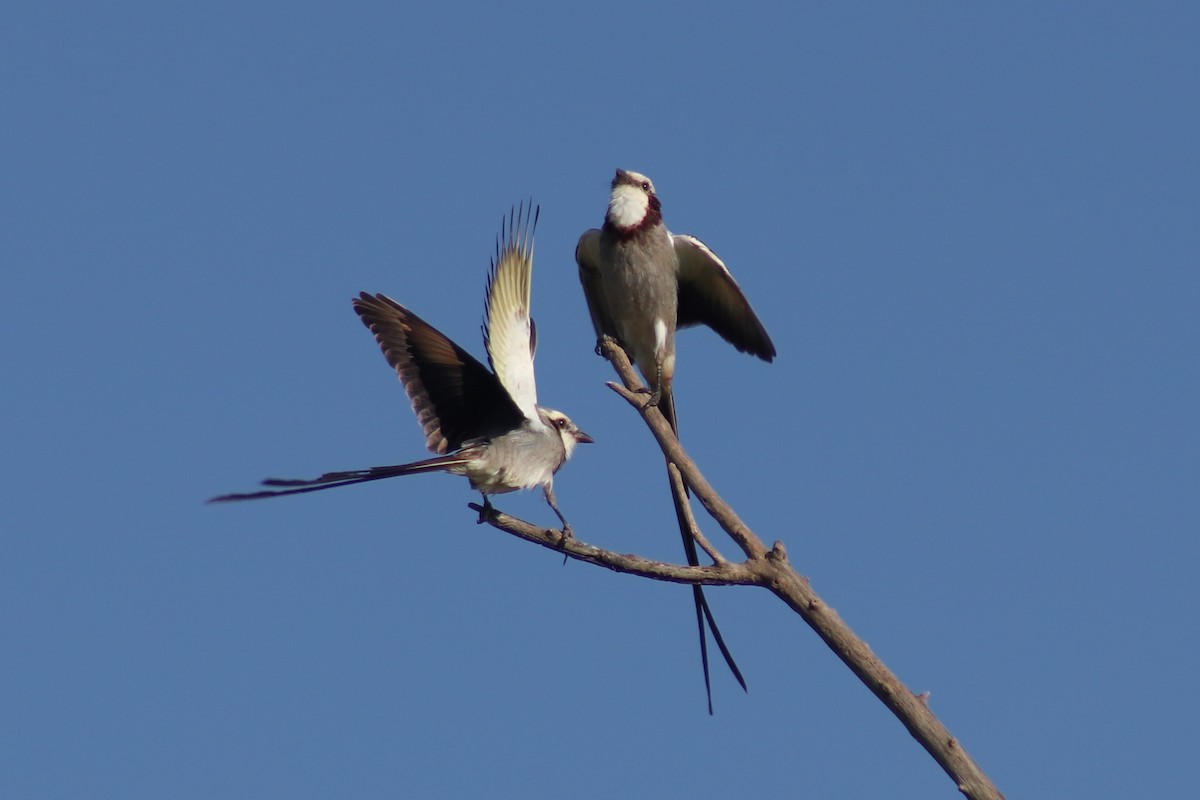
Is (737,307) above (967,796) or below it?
above

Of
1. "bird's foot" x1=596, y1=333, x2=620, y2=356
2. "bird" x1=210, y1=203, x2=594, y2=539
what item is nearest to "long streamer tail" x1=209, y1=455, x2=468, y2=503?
"bird" x1=210, y1=203, x2=594, y2=539

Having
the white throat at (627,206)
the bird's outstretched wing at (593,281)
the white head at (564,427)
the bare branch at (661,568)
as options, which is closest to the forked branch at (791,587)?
the bare branch at (661,568)

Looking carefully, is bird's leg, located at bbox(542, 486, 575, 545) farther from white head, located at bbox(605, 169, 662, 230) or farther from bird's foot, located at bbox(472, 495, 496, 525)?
white head, located at bbox(605, 169, 662, 230)

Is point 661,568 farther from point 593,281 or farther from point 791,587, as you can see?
point 593,281

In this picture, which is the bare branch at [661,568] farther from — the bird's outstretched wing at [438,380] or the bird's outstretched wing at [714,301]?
the bird's outstretched wing at [714,301]

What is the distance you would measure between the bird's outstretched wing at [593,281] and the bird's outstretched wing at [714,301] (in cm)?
41

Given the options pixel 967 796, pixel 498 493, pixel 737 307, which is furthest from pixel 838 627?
pixel 737 307

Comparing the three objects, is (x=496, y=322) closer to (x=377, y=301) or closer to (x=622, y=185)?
(x=377, y=301)

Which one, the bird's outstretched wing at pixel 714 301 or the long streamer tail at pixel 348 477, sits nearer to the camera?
the long streamer tail at pixel 348 477

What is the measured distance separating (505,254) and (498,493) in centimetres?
94

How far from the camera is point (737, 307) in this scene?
723 cm

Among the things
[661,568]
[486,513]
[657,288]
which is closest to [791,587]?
[661,568]

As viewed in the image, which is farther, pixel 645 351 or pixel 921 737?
pixel 645 351

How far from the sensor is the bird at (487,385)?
5207 millimetres
